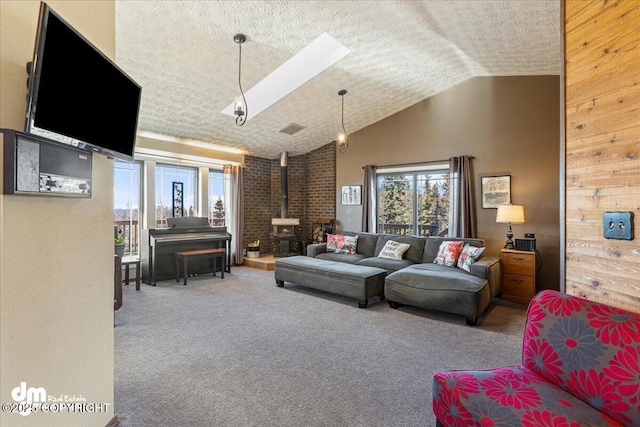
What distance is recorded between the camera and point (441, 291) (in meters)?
3.38

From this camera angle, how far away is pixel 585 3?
4.99ft

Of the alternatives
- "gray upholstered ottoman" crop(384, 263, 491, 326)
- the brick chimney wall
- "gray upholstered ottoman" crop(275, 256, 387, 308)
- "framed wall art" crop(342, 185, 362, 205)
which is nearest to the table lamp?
"gray upholstered ottoman" crop(384, 263, 491, 326)

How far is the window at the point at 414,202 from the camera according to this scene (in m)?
5.50

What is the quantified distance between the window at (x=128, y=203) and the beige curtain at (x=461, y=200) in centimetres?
561

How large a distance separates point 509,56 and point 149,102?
4.91 meters

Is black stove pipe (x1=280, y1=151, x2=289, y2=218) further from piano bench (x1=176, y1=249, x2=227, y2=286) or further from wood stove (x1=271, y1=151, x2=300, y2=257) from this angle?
piano bench (x1=176, y1=249, x2=227, y2=286)

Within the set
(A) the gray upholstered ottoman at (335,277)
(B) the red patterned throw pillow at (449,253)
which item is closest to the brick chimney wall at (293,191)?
(A) the gray upholstered ottoman at (335,277)

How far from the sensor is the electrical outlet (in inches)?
51.5

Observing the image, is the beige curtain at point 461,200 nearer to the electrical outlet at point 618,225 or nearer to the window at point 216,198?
the electrical outlet at point 618,225

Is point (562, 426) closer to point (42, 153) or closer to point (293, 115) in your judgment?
point (42, 153)

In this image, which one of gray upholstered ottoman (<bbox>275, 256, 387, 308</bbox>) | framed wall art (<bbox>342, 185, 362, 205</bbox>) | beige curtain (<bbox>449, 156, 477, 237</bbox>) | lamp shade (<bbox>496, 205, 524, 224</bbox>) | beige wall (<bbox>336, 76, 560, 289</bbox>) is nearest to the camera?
gray upholstered ottoman (<bbox>275, 256, 387, 308</bbox>)

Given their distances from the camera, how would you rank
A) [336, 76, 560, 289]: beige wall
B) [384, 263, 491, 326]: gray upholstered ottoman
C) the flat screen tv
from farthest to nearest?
[336, 76, 560, 289]: beige wall < [384, 263, 491, 326]: gray upholstered ottoman < the flat screen tv

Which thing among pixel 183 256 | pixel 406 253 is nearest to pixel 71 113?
pixel 183 256

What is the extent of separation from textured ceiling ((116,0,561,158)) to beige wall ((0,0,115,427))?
5.91 ft
